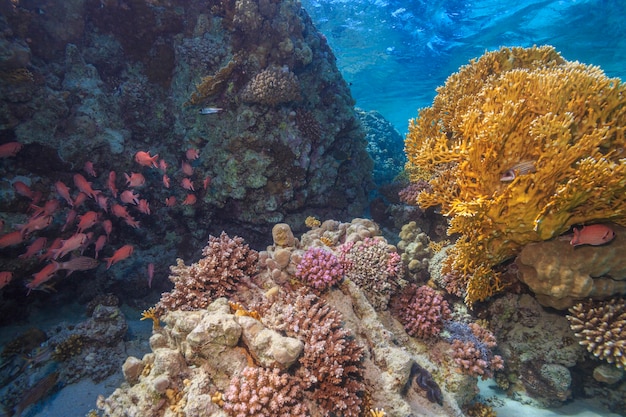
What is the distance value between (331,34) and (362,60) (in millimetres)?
4655

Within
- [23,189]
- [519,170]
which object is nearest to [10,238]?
[23,189]

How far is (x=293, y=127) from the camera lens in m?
8.98

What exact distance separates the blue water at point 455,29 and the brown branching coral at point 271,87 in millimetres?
13148

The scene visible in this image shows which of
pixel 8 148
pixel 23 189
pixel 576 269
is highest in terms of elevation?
pixel 576 269

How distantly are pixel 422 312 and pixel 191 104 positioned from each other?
8.46 metres

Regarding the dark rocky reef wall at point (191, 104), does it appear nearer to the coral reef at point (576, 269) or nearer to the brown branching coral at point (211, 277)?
the brown branching coral at point (211, 277)

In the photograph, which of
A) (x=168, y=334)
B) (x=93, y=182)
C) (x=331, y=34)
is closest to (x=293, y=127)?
(x=93, y=182)

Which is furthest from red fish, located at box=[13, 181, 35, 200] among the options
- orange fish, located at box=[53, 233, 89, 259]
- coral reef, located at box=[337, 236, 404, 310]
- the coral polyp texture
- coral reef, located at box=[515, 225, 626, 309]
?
the coral polyp texture

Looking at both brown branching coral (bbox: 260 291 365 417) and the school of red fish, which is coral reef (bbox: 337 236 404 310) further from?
the school of red fish

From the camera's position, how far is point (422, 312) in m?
4.86

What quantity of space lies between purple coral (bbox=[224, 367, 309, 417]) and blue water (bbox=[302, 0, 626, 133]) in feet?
68.2

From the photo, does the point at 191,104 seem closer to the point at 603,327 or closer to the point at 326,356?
the point at 326,356

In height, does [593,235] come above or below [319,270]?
above

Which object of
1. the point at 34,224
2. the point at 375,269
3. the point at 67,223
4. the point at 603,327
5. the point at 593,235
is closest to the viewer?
the point at 593,235
